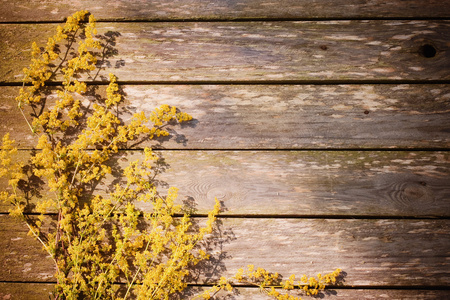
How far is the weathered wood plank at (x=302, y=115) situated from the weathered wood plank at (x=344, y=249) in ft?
1.18

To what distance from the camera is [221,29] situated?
4.21 ft

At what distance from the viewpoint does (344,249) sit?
3.82 ft

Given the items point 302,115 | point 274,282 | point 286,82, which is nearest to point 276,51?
point 286,82

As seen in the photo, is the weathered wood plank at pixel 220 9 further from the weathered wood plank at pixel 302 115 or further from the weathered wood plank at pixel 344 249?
the weathered wood plank at pixel 344 249

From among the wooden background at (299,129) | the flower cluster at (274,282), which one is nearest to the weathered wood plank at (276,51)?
the wooden background at (299,129)

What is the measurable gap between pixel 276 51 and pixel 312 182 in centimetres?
65

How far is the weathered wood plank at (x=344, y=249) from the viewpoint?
1152mm

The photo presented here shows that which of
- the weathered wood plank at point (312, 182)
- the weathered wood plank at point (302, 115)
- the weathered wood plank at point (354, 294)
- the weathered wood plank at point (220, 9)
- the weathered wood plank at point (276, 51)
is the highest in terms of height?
the weathered wood plank at point (220, 9)

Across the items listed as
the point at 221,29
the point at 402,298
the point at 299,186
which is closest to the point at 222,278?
the point at 299,186

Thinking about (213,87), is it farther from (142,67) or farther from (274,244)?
(274,244)

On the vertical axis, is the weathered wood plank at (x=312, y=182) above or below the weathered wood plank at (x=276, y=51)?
below

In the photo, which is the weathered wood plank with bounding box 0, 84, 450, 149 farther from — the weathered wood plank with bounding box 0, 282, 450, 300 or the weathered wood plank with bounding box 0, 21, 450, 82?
the weathered wood plank with bounding box 0, 282, 450, 300

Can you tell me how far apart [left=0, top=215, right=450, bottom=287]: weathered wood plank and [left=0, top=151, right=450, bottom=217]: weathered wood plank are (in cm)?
5

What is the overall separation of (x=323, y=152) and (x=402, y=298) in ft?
2.37
